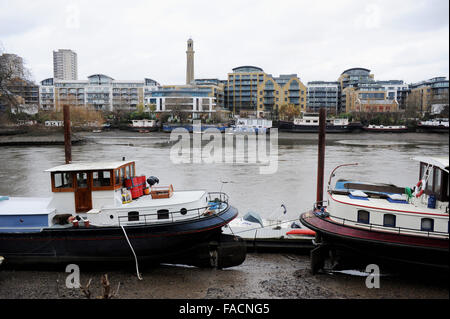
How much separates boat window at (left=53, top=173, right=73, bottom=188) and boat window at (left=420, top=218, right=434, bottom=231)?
8.96m

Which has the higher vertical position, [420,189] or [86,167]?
[86,167]

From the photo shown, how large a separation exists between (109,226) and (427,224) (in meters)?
7.80

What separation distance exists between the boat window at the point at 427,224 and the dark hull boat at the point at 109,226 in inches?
174

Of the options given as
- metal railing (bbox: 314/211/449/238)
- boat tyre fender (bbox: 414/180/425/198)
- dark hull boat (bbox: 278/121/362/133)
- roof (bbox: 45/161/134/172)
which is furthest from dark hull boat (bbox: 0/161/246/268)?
dark hull boat (bbox: 278/121/362/133)

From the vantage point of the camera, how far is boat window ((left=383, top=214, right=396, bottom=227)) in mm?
9461

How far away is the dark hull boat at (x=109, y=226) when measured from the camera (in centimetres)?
982

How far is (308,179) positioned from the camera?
23.8 metres

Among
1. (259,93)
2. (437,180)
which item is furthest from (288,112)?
(437,180)

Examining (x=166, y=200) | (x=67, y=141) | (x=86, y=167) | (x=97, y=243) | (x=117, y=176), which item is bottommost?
(x=97, y=243)

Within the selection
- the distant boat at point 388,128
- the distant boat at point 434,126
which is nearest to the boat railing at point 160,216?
the distant boat at point 434,126

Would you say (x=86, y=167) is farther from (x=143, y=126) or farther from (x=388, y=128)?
(x=143, y=126)

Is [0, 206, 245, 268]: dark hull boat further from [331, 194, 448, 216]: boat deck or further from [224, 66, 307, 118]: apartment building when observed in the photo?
[224, 66, 307, 118]: apartment building

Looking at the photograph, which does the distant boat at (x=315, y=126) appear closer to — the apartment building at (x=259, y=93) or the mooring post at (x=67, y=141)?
the apartment building at (x=259, y=93)

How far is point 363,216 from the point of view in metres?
9.80
